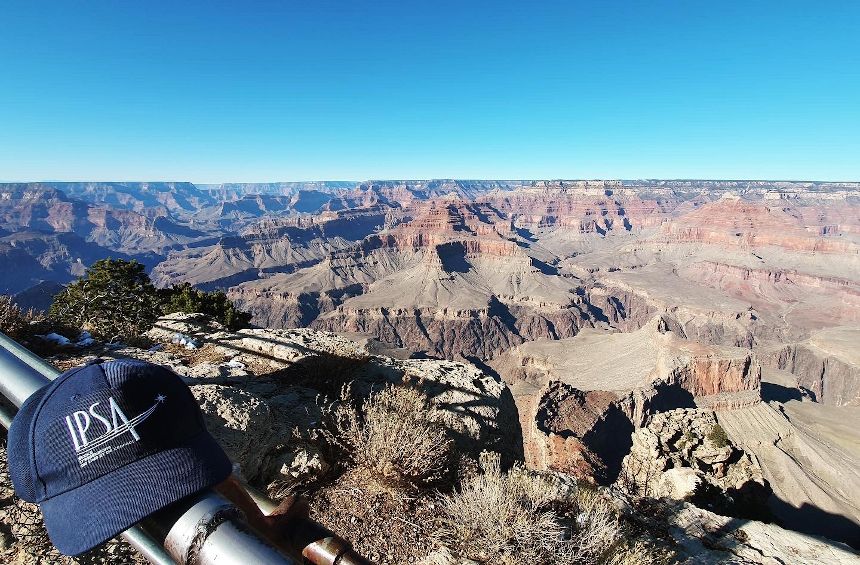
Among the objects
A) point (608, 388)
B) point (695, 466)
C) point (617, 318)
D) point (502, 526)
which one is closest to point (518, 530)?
point (502, 526)

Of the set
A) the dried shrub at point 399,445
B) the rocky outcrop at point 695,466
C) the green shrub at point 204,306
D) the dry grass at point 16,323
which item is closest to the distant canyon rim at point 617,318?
the rocky outcrop at point 695,466

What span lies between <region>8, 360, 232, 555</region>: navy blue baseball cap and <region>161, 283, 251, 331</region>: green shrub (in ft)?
59.0

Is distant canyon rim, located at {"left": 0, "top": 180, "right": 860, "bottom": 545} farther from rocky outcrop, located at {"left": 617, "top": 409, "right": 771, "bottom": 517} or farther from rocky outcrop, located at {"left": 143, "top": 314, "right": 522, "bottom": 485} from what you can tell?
rocky outcrop, located at {"left": 143, "top": 314, "right": 522, "bottom": 485}

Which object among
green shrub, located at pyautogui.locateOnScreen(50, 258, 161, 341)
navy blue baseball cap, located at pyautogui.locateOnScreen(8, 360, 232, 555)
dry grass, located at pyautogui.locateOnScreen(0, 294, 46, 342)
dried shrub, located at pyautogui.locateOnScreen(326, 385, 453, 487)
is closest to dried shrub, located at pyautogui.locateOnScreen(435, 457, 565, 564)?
dried shrub, located at pyautogui.locateOnScreen(326, 385, 453, 487)

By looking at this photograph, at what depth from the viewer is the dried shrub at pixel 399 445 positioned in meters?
4.50

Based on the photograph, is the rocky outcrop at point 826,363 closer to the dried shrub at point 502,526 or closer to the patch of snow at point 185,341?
the dried shrub at point 502,526

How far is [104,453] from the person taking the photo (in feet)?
5.22

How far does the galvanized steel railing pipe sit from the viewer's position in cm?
105

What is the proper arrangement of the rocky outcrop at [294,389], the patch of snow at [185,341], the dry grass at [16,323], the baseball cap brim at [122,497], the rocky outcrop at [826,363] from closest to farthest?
the baseball cap brim at [122,497] → the rocky outcrop at [294,389] → the dry grass at [16,323] → the patch of snow at [185,341] → the rocky outcrop at [826,363]

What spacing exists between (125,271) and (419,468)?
73.3 ft

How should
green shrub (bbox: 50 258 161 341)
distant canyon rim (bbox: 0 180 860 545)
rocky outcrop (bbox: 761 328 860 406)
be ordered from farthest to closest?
1. rocky outcrop (bbox: 761 328 860 406)
2. distant canyon rim (bbox: 0 180 860 545)
3. green shrub (bbox: 50 258 161 341)

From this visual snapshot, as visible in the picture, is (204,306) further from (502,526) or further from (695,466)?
(695,466)

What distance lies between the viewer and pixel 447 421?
6715 millimetres

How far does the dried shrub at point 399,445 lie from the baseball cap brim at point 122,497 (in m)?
3.12
